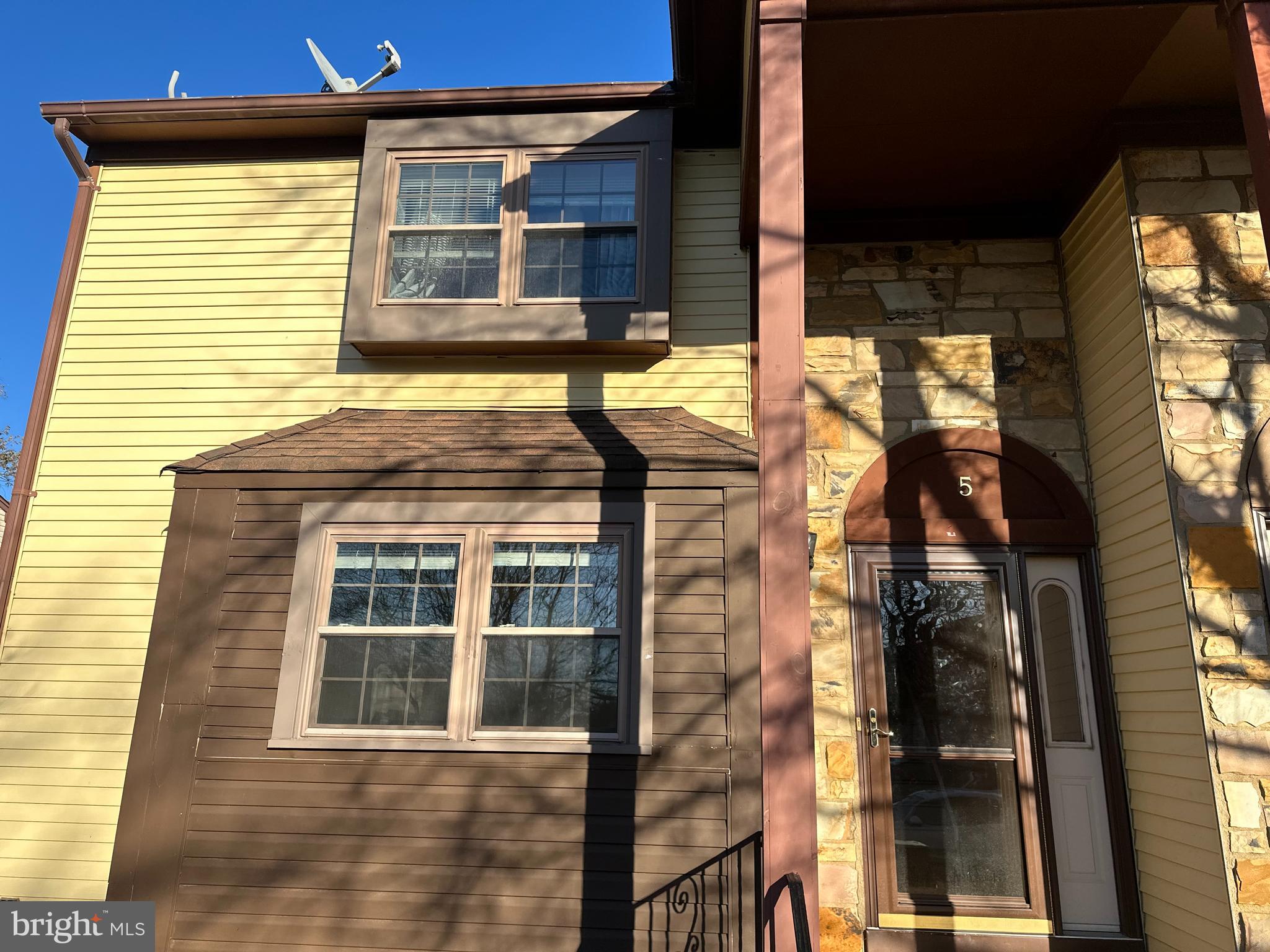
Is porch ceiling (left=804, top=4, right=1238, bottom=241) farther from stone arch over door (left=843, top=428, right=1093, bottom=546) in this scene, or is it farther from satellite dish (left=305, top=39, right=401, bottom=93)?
satellite dish (left=305, top=39, right=401, bottom=93)

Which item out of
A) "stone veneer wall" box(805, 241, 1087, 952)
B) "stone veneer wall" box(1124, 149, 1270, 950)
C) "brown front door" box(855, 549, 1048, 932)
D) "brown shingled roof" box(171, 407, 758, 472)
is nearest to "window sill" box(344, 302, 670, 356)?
"brown shingled roof" box(171, 407, 758, 472)

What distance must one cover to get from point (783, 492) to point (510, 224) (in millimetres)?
3514

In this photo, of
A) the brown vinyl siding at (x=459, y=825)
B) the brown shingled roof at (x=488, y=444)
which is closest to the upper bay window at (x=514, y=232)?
the brown shingled roof at (x=488, y=444)

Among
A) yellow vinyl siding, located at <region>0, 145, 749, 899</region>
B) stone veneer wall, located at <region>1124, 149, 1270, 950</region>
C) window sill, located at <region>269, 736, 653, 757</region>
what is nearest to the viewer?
stone veneer wall, located at <region>1124, 149, 1270, 950</region>

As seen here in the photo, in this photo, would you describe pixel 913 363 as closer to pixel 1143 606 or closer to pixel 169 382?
pixel 1143 606

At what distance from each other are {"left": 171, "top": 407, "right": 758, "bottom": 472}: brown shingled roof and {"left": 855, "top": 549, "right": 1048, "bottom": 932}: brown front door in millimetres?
1318

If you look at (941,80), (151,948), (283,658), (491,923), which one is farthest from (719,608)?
(151,948)

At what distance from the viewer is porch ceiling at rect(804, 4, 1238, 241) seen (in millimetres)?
4090

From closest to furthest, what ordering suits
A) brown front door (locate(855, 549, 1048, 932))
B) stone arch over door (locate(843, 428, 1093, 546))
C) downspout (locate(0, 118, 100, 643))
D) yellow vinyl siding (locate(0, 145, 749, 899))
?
1. brown front door (locate(855, 549, 1048, 932))
2. stone arch over door (locate(843, 428, 1093, 546))
3. yellow vinyl siding (locate(0, 145, 749, 899))
4. downspout (locate(0, 118, 100, 643))

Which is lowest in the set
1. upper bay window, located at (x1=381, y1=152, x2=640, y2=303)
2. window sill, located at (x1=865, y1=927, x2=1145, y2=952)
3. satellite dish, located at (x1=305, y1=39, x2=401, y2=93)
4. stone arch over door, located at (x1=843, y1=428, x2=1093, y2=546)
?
window sill, located at (x1=865, y1=927, x2=1145, y2=952)

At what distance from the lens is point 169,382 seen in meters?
5.92

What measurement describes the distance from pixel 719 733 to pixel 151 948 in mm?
2974

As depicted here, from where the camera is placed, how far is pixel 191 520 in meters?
4.82

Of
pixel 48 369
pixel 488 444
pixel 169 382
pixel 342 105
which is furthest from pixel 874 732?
pixel 48 369
